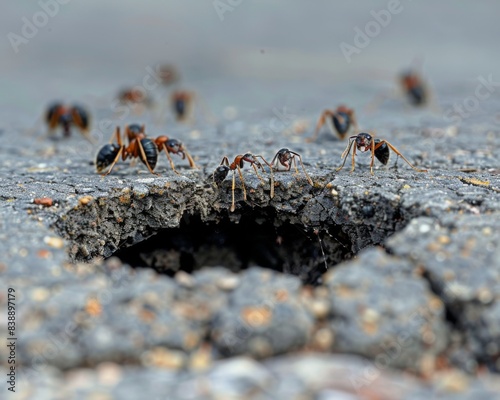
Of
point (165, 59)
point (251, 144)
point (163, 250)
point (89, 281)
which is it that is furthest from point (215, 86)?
point (89, 281)

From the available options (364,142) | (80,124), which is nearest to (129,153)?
(364,142)

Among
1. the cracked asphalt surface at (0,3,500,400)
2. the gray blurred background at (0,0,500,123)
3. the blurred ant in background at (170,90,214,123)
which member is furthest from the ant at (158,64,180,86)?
the blurred ant in background at (170,90,214,123)

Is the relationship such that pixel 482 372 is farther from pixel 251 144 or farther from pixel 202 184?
pixel 251 144

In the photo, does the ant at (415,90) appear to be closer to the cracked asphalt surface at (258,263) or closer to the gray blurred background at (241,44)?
the cracked asphalt surface at (258,263)
